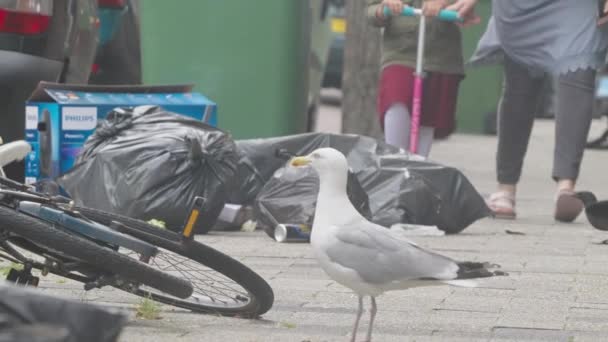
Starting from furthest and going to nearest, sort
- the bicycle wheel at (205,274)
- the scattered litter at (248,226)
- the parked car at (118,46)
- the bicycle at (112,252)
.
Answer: the parked car at (118,46)
the scattered litter at (248,226)
the bicycle wheel at (205,274)
the bicycle at (112,252)

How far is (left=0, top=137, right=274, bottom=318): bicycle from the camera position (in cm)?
372

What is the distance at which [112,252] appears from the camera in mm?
3762

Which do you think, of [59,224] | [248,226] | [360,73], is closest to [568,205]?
[248,226]

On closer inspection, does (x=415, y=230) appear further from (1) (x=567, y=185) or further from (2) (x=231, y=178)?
(1) (x=567, y=185)

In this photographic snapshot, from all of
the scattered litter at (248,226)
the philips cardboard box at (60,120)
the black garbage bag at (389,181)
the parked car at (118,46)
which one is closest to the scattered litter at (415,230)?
the black garbage bag at (389,181)

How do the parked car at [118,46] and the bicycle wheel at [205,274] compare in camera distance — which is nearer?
the bicycle wheel at [205,274]

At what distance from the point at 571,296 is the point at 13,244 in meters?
2.03

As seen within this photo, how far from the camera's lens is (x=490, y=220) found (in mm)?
7449

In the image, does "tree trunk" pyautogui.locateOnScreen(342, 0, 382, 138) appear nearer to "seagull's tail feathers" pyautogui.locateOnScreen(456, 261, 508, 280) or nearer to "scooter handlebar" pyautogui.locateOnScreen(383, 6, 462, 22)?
"scooter handlebar" pyautogui.locateOnScreen(383, 6, 462, 22)

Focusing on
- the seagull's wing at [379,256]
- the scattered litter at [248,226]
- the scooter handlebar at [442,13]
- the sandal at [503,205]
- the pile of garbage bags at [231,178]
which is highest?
the scooter handlebar at [442,13]

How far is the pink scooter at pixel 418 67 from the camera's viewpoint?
7.36 meters

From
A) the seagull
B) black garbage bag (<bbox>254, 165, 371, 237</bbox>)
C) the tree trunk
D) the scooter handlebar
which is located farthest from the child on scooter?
the seagull

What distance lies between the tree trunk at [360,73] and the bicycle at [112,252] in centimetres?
655

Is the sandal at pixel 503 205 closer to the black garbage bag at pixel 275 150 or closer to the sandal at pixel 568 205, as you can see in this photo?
the sandal at pixel 568 205
